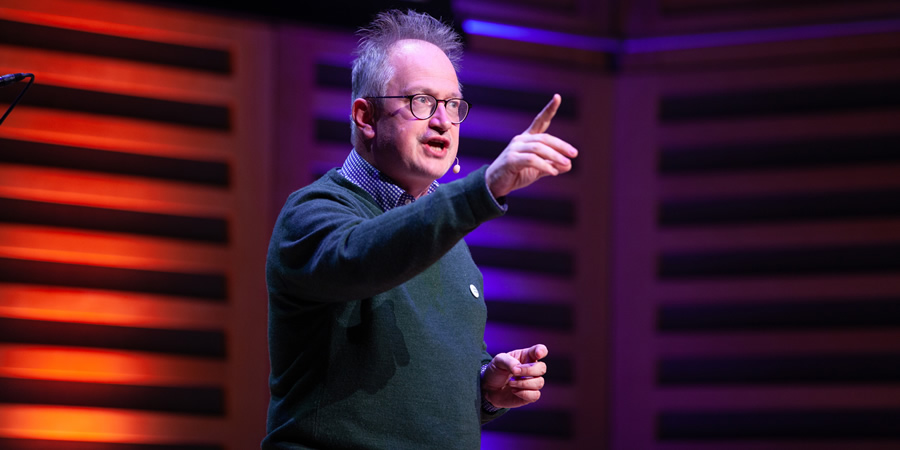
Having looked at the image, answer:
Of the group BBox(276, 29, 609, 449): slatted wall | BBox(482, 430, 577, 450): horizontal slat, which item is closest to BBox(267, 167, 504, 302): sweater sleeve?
BBox(276, 29, 609, 449): slatted wall

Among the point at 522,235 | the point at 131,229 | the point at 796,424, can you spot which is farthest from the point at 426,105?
the point at 796,424

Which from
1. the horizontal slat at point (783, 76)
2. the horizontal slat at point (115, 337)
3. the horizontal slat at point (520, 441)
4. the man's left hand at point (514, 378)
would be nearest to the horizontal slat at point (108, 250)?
the horizontal slat at point (115, 337)

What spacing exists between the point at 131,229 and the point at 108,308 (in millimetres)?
279

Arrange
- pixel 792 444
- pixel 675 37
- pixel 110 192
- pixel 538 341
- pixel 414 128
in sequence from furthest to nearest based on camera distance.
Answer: pixel 675 37 → pixel 538 341 → pixel 792 444 → pixel 110 192 → pixel 414 128

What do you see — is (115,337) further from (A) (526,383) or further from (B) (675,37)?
(B) (675,37)

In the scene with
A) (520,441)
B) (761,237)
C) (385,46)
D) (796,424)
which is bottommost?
(520,441)

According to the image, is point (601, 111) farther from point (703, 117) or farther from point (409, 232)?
point (409, 232)

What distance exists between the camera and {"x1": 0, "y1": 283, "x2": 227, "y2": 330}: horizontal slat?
8.81 feet

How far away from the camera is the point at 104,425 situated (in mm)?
2736

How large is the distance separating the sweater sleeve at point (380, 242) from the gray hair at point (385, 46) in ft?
1.36

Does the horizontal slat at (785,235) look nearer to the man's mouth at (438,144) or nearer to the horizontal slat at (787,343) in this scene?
the horizontal slat at (787,343)

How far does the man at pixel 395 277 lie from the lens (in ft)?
3.82

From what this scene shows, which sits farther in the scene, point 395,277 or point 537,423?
point 537,423

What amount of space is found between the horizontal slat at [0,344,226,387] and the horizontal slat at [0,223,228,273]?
0.99ft
